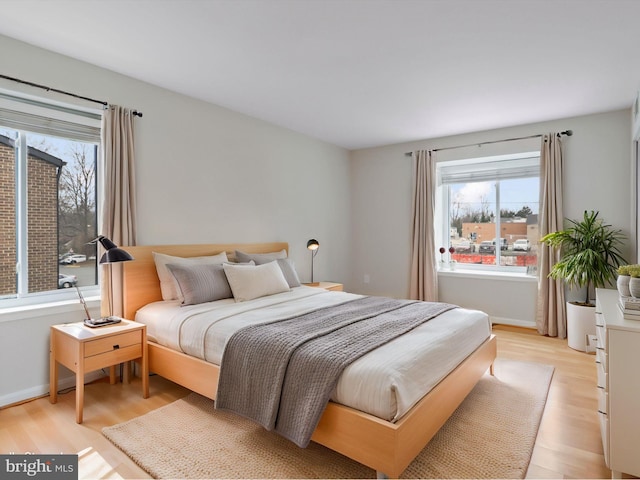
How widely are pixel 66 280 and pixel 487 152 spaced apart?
4.83m

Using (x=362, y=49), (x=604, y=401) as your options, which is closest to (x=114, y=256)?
(x=362, y=49)

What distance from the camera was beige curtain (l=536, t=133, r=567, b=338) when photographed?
14.1ft

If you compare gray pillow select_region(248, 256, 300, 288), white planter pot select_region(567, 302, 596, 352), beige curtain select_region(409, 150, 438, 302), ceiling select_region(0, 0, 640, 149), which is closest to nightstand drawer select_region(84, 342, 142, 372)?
gray pillow select_region(248, 256, 300, 288)

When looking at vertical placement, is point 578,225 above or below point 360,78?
below

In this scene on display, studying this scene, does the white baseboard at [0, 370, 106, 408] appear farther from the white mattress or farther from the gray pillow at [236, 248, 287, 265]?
the gray pillow at [236, 248, 287, 265]

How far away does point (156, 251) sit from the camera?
10.9 ft

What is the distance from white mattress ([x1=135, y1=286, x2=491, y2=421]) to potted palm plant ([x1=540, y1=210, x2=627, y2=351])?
5.19ft

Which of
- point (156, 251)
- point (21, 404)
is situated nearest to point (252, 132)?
point (156, 251)

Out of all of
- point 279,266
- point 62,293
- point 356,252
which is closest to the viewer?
point 62,293

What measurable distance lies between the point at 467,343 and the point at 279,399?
137 centimetres

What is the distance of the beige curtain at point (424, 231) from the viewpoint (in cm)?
520

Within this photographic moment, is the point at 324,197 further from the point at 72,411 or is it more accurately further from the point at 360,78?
the point at 72,411

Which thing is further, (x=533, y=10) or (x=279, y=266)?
(x=279, y=266)

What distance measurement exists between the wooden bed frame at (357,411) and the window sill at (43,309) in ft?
0.96
